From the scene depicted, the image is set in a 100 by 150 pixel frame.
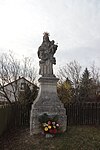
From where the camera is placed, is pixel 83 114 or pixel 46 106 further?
pixel 83 114

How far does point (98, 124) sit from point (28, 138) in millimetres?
5161

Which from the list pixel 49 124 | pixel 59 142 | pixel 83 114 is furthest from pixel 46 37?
pixel 59 142

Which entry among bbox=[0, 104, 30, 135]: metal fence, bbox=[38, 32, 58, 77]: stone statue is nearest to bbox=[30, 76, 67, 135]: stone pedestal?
bbox=[38, 32, 58, 77]: stone statue

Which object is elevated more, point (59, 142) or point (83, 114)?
point (83, 114)

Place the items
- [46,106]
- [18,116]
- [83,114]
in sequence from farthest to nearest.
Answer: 1. [83,114]
2. [18,116]
3. [46,106]

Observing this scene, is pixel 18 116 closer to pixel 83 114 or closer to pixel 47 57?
pixel 83 114

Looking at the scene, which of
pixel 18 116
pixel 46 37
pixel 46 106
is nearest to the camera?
pixel 46 106

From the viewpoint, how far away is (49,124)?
8578mm

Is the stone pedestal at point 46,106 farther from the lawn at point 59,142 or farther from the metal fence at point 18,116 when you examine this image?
the metal fence at point 18,116

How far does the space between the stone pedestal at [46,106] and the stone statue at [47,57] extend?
0.46 metres

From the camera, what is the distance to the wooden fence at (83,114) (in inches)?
480

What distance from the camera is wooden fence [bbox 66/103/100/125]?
12195mm

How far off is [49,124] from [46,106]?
3.71ft

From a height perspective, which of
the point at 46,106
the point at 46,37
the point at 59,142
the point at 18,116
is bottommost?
the point at 59,142
